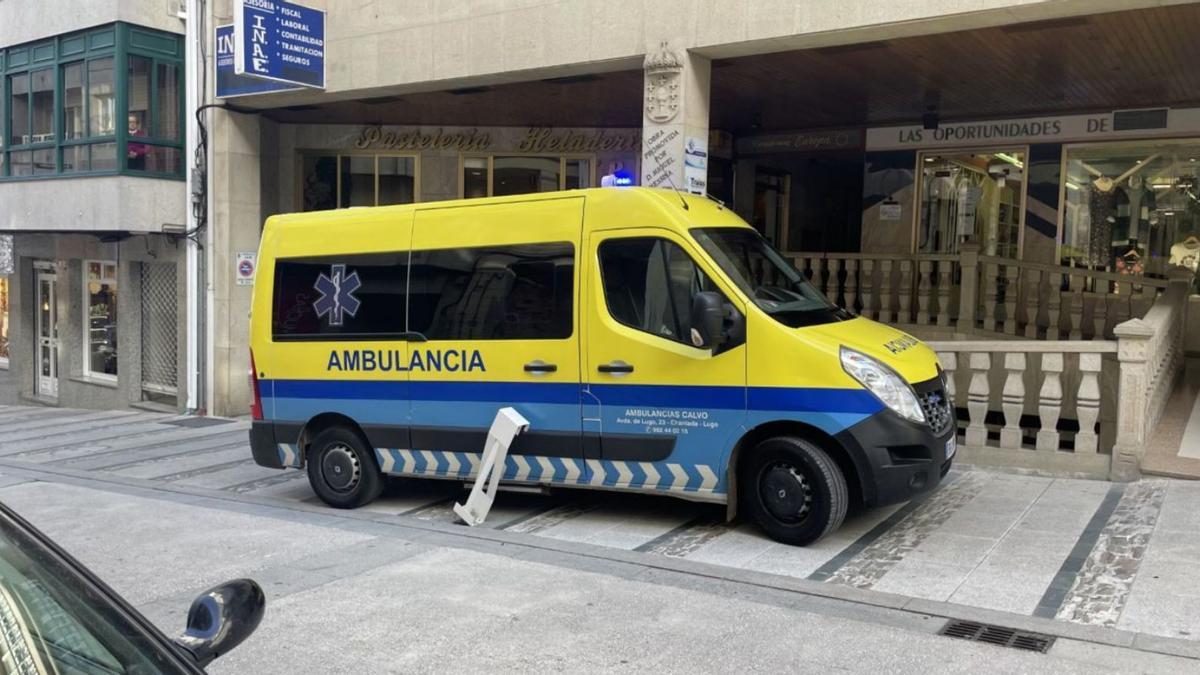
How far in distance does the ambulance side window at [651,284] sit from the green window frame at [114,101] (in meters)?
10.6

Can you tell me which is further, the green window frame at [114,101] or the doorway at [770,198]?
the doorway at [770,198]

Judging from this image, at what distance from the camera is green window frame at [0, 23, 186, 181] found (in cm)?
1455

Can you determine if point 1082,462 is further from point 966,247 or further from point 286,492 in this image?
point 286,492

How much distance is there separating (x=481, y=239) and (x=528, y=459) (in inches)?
68.7

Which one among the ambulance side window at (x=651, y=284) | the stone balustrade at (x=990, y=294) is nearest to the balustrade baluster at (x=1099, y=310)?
the stone balustrade at (x=990, y=294)

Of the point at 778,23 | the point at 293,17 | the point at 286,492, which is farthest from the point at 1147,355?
the point at 293,17

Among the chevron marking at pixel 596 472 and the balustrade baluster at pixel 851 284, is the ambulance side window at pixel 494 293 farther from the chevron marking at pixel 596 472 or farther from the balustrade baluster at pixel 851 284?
the balustrade baluster at pixel 851 284

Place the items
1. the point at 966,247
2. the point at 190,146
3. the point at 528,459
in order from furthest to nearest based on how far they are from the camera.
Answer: the point at 190,146 → the point at 966,247 → the point at 528,459

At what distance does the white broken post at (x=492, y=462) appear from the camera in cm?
695

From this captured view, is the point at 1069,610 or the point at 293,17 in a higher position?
the point at 293,17

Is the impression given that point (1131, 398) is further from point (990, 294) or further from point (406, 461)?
point (406, 461)

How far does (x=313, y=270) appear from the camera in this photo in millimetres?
8023

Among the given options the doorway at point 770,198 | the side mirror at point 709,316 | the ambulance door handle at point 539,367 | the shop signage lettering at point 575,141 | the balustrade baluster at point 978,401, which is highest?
A: the shop signage lettering at point 575,141

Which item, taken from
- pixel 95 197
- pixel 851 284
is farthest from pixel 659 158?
pixel 95 197
